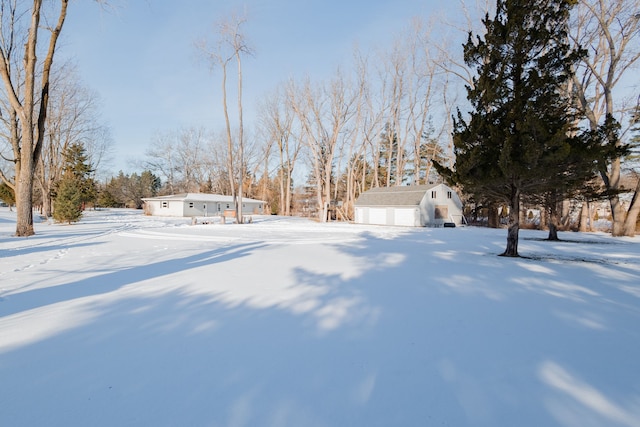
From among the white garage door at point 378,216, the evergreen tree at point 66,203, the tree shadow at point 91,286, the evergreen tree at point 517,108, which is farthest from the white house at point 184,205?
the evergreen tree at point 517,108

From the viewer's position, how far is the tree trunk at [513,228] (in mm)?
9414

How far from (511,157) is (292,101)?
25415 mm

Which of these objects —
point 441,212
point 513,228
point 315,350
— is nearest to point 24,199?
point 315,350

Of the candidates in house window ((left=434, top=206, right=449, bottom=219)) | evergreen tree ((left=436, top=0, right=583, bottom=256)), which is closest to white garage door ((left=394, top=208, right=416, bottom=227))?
house window ((left=434, top=206, right=449, bottom=219))

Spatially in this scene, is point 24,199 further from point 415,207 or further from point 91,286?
point 415,207

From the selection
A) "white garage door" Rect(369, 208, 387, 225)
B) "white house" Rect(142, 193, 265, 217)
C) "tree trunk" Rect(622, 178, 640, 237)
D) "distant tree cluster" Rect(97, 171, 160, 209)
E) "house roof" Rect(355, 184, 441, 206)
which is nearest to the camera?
"tree trunk" Rect(622, 178, 640, 237)

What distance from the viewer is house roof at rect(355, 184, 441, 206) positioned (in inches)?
1011

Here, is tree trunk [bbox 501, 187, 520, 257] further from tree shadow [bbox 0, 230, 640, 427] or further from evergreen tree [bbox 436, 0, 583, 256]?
tree shadow [bbox 0, 230, 640, 427]

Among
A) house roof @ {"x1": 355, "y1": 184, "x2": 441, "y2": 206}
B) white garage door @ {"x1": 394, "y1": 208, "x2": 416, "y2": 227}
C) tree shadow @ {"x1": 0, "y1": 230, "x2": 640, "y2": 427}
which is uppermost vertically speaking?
house roof @ {"x1": 355, "y1": 184, "x2": 441, "y2": 206}

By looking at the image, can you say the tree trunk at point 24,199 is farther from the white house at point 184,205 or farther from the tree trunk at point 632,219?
the tree trunk at point 632,219

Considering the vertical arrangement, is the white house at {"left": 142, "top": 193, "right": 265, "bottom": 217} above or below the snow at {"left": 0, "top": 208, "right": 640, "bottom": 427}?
above

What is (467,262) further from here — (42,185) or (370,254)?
(42,185)

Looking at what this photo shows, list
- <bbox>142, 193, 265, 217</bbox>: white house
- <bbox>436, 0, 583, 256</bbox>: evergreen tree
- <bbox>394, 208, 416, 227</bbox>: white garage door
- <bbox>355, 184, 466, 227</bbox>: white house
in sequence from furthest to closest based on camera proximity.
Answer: <bbox>142, 193, 265, 217</bbox>: white house
<bbox>355, 184, 466, 227</bbox>: white house
<bbox>394, 208, 416, 227</bbox>: white garage door
<bbox>436, 0, 583, 256</bbox>: evergreen tree

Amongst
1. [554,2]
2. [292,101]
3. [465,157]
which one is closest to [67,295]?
[465,157]
